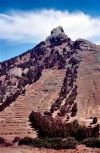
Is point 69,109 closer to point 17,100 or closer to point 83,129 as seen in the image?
point 17,100

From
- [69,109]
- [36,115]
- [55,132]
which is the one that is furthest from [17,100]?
[55,132]

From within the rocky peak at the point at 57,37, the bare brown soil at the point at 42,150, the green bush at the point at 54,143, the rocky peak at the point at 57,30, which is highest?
the rocky peak at the point at 57,30

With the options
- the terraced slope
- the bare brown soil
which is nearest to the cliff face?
the terraced slope

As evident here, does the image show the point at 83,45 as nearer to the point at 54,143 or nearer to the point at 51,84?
the point at 51,84

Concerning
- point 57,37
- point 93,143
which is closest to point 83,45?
point 57,37

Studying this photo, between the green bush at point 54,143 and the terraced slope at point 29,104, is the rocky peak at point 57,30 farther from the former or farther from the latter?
the green bush at point 54,143

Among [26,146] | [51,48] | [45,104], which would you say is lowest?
[26,146]

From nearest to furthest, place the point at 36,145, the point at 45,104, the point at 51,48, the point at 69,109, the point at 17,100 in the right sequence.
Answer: the point at 36,145, the point at 69,109, the point at 45,104, the point at 17,100, the point at 51,48

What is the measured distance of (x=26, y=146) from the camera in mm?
37719

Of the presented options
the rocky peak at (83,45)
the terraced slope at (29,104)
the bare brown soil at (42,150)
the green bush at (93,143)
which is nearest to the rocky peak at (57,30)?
the rocky peak at (83,45)

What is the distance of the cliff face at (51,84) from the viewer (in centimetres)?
6669

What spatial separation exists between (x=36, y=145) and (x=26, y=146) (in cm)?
135

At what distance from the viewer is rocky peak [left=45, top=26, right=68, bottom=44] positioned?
143 meters

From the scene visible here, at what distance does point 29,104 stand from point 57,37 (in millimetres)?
72728
